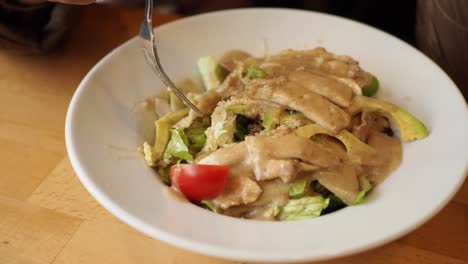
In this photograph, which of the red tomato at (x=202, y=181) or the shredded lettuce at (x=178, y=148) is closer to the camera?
the red tomato at (x=202, y=181)

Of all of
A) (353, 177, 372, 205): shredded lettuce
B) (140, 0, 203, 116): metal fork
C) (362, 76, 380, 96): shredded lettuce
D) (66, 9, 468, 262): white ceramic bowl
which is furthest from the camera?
(362, 76, 380, 96): shredded lettuce

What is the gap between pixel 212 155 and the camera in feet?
4.72

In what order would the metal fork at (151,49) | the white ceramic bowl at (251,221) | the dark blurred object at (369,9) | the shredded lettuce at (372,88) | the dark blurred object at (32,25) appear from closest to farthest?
1. the white ceramic bowl at (251,221)
2. the metal fork at (151,49)
3. the shredded lettuce at (372,88)
4. the dark blurred object at (32,25)
5. the dark blurred object at (369,9)

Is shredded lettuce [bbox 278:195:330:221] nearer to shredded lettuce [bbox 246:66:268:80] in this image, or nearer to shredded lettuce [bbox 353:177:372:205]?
shredded lettuce [bbox 353:177:372:205]

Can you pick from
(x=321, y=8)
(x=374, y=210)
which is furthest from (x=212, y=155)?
(x=321, y=8)

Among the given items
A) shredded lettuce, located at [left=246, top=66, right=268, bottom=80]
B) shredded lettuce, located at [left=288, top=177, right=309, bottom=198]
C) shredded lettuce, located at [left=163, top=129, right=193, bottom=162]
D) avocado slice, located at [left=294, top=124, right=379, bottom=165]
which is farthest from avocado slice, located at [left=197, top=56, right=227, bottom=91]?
shredded lettuce, located at [left=288, top=177, right=309, bottom=198]

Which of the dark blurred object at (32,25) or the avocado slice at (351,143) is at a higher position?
the avocado slice at (351,143)

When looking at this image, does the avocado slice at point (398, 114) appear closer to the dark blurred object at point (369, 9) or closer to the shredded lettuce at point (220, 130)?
the shredded lettuce at point (220, 130)

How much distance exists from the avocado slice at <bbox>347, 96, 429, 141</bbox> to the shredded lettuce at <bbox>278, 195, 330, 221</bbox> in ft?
1.15

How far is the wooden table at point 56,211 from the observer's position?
4.49 ft

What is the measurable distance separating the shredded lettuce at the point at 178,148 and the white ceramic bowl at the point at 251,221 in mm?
104

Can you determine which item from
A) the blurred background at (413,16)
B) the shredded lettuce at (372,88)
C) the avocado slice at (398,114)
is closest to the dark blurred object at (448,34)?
the blurred background at (413,16)

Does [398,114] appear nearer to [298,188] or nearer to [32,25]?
[298,188]

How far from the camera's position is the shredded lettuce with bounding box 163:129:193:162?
5.05 ft
